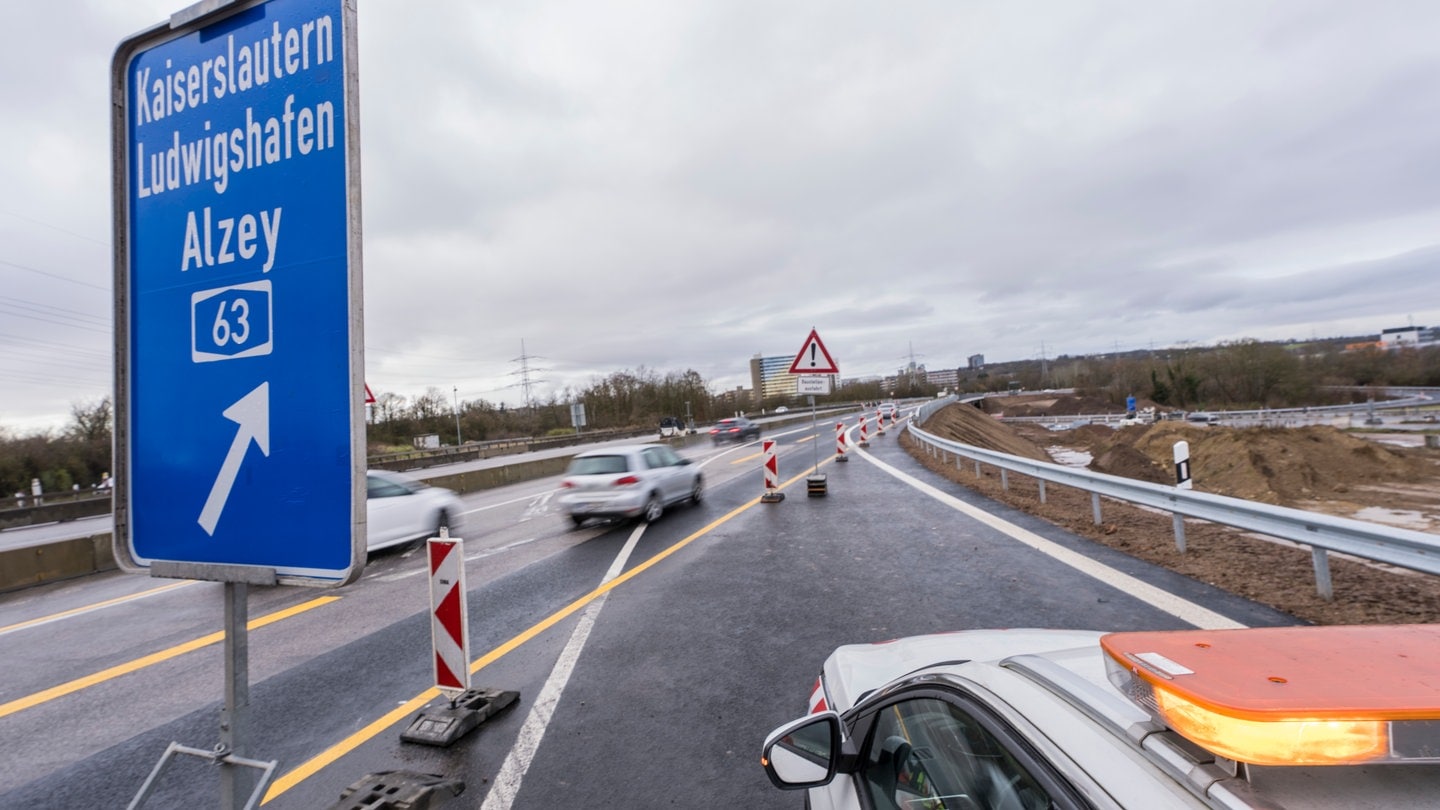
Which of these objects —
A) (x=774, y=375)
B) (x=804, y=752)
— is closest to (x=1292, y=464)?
(x=804, y=752)

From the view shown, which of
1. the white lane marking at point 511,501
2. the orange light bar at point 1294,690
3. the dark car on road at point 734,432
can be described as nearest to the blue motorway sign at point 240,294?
the orange light bar at point 1294,690

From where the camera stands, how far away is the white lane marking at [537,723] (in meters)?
3.25

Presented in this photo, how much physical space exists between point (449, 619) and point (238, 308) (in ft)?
10.3

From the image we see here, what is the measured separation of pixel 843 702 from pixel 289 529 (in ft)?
6.70

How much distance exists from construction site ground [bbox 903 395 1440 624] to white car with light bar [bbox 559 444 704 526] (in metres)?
6.54

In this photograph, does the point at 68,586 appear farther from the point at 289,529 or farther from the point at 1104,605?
the point at 1104,605

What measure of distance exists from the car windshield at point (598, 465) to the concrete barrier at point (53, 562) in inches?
286

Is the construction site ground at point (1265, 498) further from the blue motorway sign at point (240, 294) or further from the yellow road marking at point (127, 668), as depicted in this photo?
the yellow road marking at point (127, 668)

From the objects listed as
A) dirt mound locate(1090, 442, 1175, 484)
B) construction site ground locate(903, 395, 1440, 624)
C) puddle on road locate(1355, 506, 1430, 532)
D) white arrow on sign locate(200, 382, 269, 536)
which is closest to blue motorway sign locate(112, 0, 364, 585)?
white arrow on sign locate(200, 382, 269, 536)

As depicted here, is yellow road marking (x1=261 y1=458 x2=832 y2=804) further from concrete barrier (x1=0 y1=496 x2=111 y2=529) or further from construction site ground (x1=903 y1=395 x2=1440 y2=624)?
concrete barrier (x1=0 y1=496 x2=111 y2=529)

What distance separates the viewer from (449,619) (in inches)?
170

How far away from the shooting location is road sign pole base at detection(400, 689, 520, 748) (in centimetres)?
381

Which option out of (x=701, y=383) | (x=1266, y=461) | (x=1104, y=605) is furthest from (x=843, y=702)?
(x=701, y=383)

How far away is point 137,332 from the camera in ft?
6.10
